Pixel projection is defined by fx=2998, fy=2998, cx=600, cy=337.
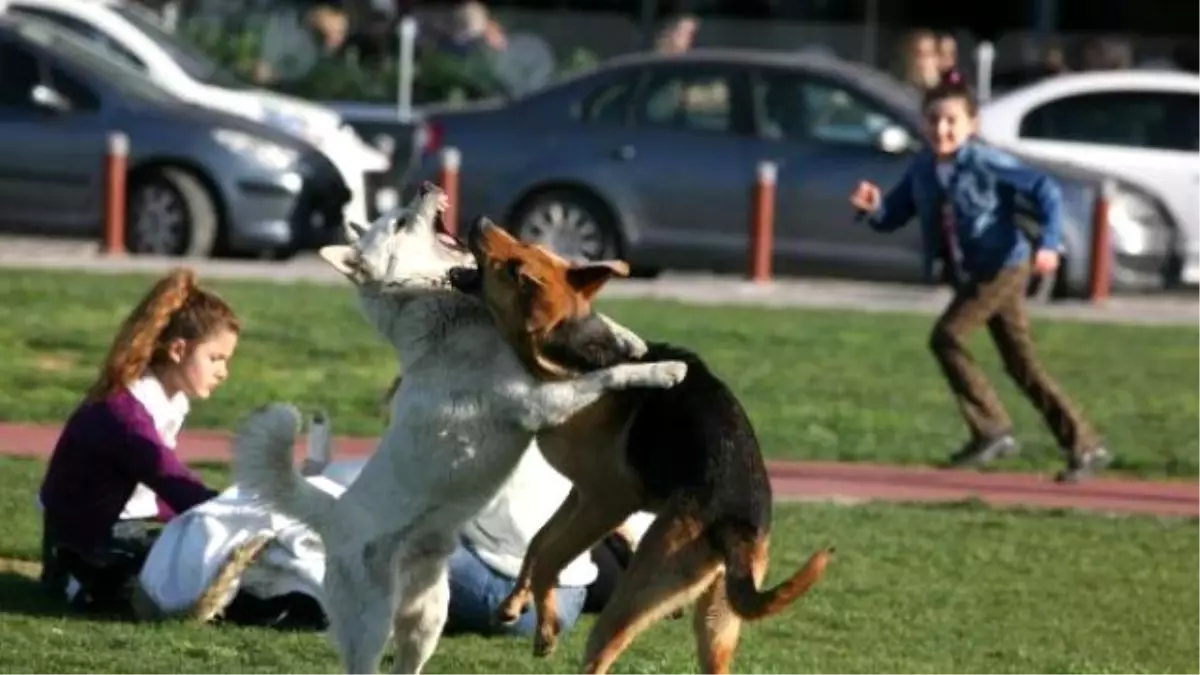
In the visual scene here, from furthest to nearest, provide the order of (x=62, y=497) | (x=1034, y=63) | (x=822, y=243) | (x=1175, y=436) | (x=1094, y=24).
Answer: (x=1094, y=24) → (x=1034, y=63) → (x=822, y=243) → (x=1175, y=436) → (x=62, y=497)

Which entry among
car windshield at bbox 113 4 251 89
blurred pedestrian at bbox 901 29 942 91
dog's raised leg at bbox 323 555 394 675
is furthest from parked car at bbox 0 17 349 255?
dog's raised leg at bbox 323 555 394 675

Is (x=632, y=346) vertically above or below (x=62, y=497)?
above

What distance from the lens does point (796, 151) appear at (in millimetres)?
20719

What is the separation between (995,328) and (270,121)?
10.2 meters

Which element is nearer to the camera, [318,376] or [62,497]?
[62,497]

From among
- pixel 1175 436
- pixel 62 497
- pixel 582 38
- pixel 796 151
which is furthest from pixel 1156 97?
pixel 62 497

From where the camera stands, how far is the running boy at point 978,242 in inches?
499

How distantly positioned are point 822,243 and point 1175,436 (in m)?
6.59

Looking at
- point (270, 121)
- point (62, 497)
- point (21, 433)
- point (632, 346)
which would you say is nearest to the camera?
point (632, 346)

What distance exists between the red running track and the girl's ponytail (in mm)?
3152

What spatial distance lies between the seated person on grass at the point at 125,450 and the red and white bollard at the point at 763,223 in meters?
11.6

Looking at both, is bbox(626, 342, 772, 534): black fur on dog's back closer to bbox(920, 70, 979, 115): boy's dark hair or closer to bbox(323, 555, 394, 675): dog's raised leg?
bbox(323, 555, 394, 675): dog's raised leg

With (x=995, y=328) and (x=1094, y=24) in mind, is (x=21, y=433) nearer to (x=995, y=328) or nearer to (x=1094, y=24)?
(x=995, y=328)

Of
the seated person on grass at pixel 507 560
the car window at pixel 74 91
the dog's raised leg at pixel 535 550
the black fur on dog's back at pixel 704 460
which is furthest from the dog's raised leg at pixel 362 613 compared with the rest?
the car window at pixel 74 91
